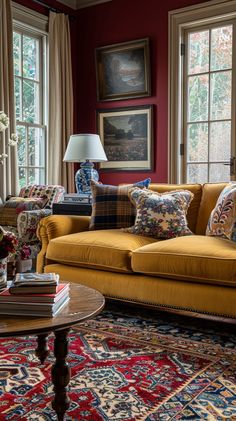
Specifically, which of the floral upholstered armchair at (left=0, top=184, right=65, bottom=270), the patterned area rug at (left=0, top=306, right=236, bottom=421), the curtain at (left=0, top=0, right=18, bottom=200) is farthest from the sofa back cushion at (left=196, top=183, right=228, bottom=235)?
the curtain at (left=0, top=0, right=18, bottom=200)

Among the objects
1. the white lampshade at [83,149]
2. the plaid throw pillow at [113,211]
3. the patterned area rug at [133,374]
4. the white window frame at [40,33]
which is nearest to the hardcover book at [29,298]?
the patterned area rug at [133,374]

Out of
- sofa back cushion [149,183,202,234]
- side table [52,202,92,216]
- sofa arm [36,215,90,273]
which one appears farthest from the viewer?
side table [52,202,92,216]

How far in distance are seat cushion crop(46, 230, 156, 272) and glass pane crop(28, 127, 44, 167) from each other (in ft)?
7.26

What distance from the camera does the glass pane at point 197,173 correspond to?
4.66m

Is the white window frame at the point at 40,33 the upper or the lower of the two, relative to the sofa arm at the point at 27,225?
upper

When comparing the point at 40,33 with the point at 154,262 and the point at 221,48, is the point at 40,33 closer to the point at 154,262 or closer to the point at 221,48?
the point at 221,48

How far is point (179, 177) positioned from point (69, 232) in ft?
6.24

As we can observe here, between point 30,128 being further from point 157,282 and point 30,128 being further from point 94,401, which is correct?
point 94,401

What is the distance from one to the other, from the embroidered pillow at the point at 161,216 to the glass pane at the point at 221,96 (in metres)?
1.78

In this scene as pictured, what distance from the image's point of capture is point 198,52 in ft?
15.2

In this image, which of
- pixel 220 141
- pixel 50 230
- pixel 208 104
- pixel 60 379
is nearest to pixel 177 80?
pixel 208 104

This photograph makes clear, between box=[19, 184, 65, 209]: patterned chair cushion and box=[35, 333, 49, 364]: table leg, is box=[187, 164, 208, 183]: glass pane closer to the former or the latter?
box=[19, 184, 65, 209]: patterned chair cushion

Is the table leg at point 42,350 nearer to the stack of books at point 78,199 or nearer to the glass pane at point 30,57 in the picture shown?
the stack of books at point 78,199

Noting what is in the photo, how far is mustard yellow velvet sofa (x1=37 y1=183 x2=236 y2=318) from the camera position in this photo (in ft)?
7.82
